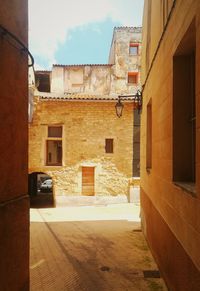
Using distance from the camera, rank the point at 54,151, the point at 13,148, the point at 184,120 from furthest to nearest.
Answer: the point at 54,151
the point at 184,120
the point at 13,148

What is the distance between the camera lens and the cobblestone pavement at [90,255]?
602 cm

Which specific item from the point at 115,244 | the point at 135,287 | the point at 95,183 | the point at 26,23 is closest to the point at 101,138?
the point at 95,183

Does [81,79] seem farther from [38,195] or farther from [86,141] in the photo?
[38,195]

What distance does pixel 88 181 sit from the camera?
57.9 feet

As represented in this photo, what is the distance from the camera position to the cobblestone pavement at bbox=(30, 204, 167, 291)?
6.02 m

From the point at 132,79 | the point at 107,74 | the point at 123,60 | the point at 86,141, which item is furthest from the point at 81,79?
the point at 86,141

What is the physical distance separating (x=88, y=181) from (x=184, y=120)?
13572mm

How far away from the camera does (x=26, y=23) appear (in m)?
3.76


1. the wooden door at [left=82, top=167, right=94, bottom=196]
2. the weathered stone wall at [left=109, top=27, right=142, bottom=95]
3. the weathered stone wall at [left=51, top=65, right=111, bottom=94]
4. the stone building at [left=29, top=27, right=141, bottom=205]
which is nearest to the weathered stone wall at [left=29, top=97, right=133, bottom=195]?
the stone building at [left=29, top=27, right=141, bottom=205]

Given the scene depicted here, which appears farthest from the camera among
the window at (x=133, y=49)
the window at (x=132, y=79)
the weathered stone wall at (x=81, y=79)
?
the window at (x=132, y=79)

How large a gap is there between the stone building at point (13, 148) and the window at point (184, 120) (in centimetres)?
216

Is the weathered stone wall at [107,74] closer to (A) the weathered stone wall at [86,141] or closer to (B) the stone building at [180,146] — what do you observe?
(A) the weathered stone wall at [86,141]

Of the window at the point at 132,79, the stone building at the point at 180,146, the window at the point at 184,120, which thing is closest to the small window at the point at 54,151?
the window at the point at 132,79

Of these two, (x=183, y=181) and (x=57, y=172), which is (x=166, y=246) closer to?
(x=183, y=181)
